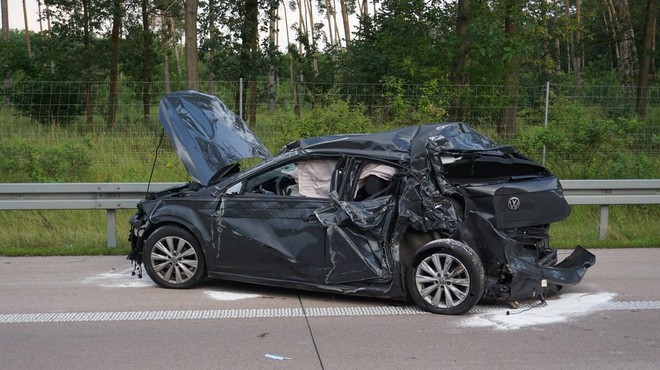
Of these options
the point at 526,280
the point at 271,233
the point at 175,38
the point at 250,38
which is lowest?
the point at 526,280

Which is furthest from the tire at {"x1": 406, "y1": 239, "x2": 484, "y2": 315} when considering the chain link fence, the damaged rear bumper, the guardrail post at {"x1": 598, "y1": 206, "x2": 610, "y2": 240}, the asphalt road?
the chain link fence

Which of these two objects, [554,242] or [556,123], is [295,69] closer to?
[556,123]

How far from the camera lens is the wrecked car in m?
6.66

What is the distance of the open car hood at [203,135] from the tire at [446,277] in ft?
7.98

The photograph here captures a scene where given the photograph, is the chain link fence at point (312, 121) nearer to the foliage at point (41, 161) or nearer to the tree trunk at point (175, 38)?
the foliage at point (41, 161)

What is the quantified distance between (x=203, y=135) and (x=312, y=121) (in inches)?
213

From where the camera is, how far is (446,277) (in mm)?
6578

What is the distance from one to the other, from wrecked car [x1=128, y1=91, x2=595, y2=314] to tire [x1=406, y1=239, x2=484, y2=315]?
0.03ft

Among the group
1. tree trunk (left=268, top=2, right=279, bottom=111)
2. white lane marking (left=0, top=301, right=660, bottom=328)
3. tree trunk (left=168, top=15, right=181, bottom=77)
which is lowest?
white lane marking (left=0, top=301, right=660, bottom=328)

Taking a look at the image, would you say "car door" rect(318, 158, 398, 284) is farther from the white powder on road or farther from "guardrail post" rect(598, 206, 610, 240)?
"guardrail post" rect(598, 206, 610, 240)

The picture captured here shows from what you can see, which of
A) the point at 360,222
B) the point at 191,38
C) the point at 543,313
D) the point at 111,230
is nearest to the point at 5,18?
the point at 191,38

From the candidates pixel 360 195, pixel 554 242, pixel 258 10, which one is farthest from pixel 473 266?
pixel 258 10

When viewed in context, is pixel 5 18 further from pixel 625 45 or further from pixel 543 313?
pixel 543 313

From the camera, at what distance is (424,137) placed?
707 centimetres
